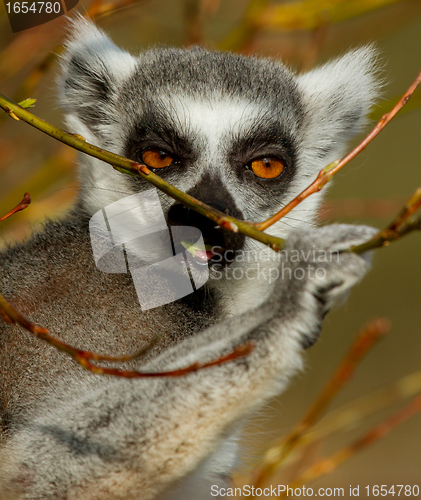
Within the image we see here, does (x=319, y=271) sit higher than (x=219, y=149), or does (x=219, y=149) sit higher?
(x=319, y=271)

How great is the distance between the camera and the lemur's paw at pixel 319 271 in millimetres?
1405

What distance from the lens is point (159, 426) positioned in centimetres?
150

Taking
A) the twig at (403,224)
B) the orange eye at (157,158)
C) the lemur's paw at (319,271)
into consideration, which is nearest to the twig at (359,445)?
the lemur's paw at (319,271)

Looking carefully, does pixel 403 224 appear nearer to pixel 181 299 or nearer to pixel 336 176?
pixel 181 299

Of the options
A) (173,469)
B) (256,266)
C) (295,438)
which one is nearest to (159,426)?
(173,469)

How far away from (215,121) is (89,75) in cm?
71

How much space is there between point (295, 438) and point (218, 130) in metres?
1.20

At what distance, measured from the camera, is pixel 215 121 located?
2.20 m

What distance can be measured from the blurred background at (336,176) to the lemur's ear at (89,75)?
76 mm

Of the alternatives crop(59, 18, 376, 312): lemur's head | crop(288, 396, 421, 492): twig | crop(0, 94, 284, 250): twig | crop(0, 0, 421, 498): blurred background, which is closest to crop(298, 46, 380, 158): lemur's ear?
crop(59, 18, 376, 312): lemur's head

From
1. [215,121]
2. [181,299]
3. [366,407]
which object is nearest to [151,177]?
[181,299]

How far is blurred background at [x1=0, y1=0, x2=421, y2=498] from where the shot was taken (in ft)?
8.22

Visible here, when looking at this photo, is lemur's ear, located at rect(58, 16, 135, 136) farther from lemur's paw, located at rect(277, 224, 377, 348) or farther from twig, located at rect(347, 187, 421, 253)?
twig, located at rect(347, 187, 421, 253)

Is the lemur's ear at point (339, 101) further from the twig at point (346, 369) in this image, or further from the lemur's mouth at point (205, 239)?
the twig at point (346, 369)
